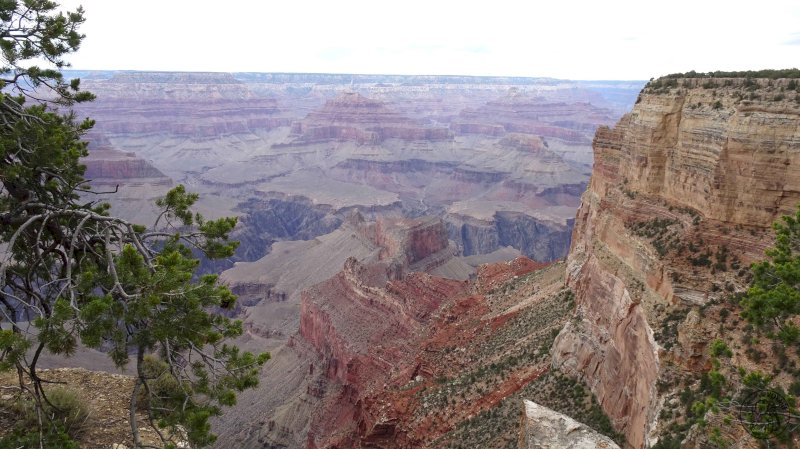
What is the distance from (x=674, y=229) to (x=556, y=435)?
33.9 feet

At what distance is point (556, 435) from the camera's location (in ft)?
55.3

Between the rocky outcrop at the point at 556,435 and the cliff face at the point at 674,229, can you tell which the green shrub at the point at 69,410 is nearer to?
the rocky outcrop at the point at 556,435

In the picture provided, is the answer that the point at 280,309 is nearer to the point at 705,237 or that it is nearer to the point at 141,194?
the point at 705,237

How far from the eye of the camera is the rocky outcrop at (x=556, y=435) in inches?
645

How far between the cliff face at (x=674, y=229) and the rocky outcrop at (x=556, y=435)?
61.1 inches

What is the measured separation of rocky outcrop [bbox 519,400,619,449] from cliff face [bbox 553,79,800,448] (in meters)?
1.55

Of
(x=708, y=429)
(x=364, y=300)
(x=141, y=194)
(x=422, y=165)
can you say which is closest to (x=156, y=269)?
(x=708, y=429)

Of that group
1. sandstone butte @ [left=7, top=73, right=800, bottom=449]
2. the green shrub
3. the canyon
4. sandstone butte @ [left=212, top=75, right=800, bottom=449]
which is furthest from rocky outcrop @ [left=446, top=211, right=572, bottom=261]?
A: the green shrub

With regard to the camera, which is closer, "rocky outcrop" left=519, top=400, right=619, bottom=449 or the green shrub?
the green shrub

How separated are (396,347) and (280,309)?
112 ft

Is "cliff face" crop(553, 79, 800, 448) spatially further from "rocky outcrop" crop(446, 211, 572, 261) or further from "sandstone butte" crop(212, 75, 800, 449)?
"rocky outcrop" crop(446, 211, 572, 261)

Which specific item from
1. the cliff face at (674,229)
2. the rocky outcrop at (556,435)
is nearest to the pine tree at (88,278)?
the rocky outcrop at (556,435)

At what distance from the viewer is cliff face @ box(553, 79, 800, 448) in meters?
18.3

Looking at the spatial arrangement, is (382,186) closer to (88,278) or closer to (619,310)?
(619,310)
